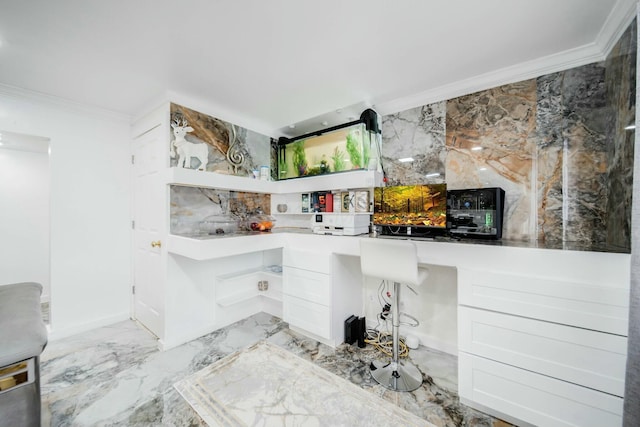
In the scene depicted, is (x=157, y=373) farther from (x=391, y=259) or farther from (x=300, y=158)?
(x=300, y=158)

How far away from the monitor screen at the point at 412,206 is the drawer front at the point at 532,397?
0.99 m

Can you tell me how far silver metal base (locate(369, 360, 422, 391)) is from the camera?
5.72ft

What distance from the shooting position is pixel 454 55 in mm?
1734

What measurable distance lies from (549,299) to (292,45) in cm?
220

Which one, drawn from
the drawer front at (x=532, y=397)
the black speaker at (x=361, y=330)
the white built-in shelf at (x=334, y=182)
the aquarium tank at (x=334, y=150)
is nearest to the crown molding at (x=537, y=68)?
the aquarium tank at (x=334, y=150)

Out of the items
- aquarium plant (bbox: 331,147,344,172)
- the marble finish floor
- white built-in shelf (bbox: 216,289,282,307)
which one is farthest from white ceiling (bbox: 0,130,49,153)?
aquarium plant (bbox: 331,147,344,172)

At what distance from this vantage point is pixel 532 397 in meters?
1.36

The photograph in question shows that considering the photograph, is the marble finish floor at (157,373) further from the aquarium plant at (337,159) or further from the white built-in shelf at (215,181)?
the aquarium plant at (337,159)

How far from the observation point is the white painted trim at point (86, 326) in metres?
2.34

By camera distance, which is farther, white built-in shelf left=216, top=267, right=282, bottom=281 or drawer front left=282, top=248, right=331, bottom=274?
white built-in shelf left=216, top=267, right=282, bottom=281

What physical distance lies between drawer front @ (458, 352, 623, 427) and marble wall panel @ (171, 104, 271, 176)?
2719 millimetres

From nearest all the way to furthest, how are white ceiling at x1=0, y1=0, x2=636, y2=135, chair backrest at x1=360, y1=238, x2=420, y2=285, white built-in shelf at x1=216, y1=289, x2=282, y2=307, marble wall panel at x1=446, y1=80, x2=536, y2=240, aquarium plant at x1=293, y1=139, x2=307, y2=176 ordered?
white ceiling at x1=0, y1=0, x2=636, y2=135, chair backrest at x1=360, y1=238, x2=420, y2=285, marble wall panel at x1=446, y1=80, x2=536, y2=240, white built-in shelf at x1=216, y1=289, x2=282, y2=307, aquarium plant at x1=293, y1=139, x2=307, y2=176

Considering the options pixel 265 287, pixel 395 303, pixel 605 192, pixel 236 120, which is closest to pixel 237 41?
pixel 236 120

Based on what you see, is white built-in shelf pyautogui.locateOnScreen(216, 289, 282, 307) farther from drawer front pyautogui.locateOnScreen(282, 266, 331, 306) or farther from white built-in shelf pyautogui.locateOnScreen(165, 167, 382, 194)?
white built-in shelf pyautogui.locateOnScreen(165, 167, 382, 194)
